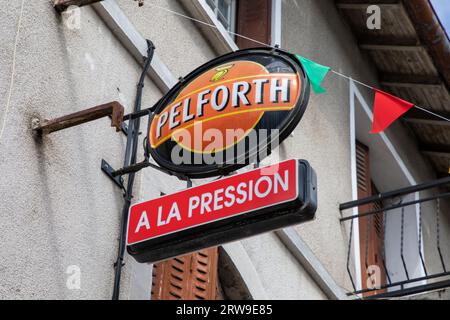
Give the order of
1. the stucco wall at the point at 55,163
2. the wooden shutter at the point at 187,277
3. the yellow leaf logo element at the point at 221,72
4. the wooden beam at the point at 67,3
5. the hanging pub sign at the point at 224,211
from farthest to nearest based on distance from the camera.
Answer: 1. the wooden shutter at the point at 187,277
2. the wooden beam at the point at 67,3
3. the yellow leaf logo element at the point at 221,72
4. the stucco wall at the point at 55,163
5. the hanging pub sign at the point at 224,211

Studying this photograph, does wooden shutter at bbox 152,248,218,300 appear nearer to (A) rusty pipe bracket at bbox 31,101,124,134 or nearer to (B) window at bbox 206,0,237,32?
(A) rusty pipe bracket at bbox 31,101,124,134

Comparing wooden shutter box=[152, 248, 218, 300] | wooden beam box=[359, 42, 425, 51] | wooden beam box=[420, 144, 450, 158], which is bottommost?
wooden shutter box=[152, 248, 218, 300]

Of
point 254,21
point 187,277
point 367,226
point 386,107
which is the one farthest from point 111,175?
point 367,226

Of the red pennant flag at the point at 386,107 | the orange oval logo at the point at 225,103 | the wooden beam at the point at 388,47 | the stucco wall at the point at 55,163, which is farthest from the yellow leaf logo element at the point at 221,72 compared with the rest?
the wooden beam at the point at 388,47

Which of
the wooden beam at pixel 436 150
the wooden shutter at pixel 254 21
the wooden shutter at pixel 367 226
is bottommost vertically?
the wooden shutter at pixel 367 226

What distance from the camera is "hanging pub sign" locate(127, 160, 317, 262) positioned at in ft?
15.8

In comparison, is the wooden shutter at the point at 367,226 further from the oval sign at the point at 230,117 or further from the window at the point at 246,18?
the oval sign at the point at 230,117

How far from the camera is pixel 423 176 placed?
13070 millimetres

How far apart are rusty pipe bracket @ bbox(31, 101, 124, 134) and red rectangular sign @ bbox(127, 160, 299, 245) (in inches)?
19.7

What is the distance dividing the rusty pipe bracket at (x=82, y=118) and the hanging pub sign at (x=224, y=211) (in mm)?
512

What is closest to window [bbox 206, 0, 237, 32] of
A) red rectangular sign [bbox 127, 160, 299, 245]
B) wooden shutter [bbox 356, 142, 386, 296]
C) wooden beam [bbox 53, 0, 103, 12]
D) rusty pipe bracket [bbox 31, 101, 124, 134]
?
wooden shutter [bbox 356, 142, 386, 296]

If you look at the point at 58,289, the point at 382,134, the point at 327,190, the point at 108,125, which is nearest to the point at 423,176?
the point at 382,134

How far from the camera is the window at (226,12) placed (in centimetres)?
875

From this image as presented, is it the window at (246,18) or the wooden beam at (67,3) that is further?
the window at (246,18)
